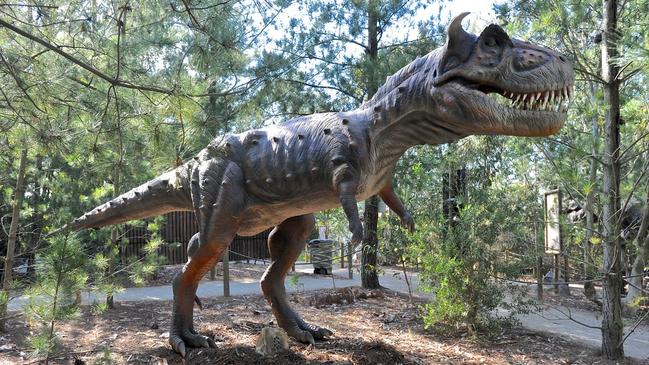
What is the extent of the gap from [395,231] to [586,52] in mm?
3566

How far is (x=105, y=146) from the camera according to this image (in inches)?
206

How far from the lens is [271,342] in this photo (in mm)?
3941

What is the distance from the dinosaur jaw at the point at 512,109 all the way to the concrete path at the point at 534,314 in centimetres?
291

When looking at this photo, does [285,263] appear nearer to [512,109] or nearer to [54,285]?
[54,285]

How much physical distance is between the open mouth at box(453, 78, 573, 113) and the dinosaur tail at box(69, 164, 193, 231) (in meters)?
2.60

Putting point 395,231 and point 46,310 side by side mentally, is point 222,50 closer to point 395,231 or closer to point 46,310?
point 46,310

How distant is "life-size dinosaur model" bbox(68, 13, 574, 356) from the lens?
2928 mm

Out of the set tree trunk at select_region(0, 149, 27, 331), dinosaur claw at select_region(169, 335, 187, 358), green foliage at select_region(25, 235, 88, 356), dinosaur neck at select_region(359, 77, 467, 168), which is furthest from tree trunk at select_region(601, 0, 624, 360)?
tree trunk at select_region(0, 149, 27, 331)

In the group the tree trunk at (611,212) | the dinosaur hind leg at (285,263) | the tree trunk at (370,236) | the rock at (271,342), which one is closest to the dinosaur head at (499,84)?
the dinosaur hind leg at (285,263)

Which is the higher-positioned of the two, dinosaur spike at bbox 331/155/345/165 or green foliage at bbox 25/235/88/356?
dinosaur spike at bbox 331/155/345/165

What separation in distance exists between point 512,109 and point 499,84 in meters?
0.16

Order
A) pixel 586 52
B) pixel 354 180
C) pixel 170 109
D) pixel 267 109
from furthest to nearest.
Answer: pixel 267 109, pixel 586 52, pixel 170 109, pixel 354 180

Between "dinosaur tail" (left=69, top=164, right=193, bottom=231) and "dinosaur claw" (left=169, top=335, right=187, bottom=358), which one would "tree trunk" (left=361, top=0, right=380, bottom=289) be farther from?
"dinosaur claw" (left=169, top=335, right=187, bottom=358)

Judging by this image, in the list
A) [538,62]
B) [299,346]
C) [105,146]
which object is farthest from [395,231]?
[538,62]
